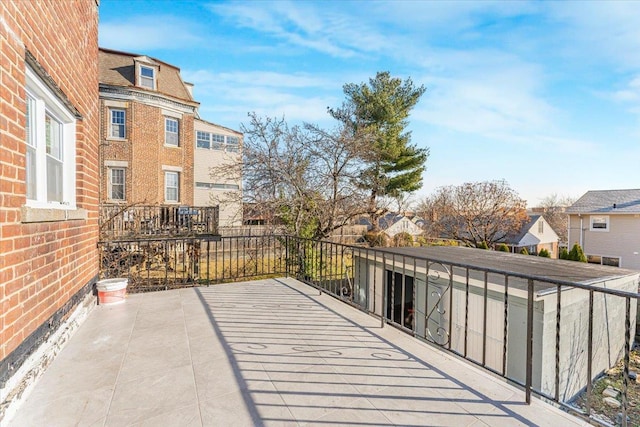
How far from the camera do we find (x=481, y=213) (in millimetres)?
19359

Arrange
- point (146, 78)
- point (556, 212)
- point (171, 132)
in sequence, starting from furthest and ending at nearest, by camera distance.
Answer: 1. point (556, 212)
2. point (171, 132)
3. point (146, 78)

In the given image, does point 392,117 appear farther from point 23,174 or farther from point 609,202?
point 23,174

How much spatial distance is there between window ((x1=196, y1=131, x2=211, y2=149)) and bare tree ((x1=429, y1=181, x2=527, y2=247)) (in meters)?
15.3

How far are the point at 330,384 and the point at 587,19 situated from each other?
846cm

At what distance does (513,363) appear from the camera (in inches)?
215

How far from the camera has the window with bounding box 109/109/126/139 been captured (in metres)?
13.5

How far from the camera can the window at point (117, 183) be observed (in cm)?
1347

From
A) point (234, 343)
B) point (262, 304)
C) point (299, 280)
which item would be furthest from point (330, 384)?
point (299, 280)

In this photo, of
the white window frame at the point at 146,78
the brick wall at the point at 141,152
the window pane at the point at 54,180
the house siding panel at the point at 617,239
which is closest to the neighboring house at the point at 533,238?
the house siding panel at the point at 617,239

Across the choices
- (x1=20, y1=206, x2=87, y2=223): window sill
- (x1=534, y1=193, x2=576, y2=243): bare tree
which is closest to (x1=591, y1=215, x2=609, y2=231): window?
(x1=534, y1=193, x2=576, y2=243): bare tree

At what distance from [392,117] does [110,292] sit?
49.6 feet

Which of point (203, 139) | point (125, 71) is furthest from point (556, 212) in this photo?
point (125, 71)

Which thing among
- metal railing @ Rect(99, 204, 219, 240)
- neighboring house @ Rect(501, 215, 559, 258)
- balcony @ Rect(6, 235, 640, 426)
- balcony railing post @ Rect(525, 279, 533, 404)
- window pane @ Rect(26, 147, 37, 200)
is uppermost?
window pane @ Rect(26, 147, 37, 200)

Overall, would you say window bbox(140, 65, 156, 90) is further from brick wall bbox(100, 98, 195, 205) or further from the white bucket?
the white bucket
